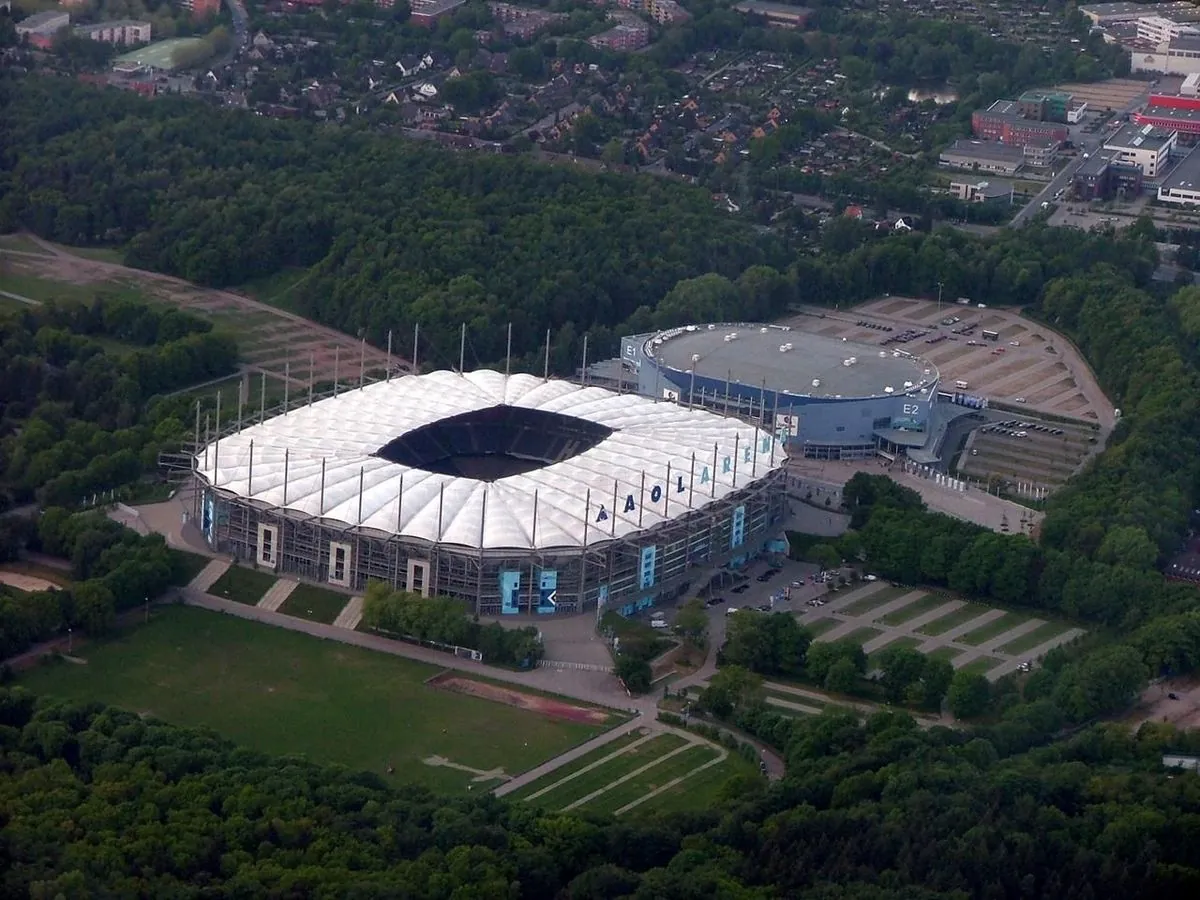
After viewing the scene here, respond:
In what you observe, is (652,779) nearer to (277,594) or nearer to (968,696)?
(968,696)

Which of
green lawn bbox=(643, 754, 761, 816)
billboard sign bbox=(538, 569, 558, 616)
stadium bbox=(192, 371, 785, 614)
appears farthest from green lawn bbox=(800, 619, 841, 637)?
green lawn bbox=(643, 754, 761, 816)

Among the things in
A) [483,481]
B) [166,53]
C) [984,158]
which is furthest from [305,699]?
[166,53]

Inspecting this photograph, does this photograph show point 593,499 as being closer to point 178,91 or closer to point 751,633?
point 751,633

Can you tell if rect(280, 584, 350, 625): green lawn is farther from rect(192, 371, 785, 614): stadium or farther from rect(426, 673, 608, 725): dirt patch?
rect(426, 673, 608, 725): dirt patch

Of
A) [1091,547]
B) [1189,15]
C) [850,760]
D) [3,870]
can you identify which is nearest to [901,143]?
[1189,15]

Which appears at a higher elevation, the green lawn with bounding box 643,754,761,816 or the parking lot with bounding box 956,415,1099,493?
the parking lot with bounding box 956,415,1099,493

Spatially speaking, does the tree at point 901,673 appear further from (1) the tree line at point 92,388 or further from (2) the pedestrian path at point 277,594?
(1) the tree line at point 92,388
